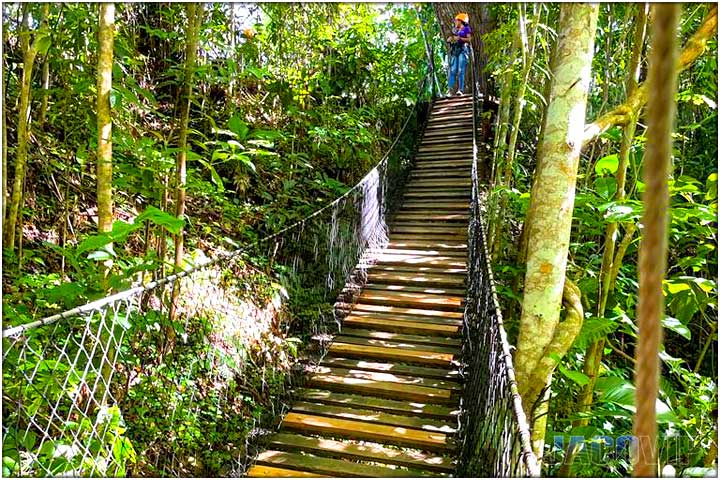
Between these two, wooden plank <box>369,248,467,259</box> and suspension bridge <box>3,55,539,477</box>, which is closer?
suspension bridge <box>3,55,539,477</box>

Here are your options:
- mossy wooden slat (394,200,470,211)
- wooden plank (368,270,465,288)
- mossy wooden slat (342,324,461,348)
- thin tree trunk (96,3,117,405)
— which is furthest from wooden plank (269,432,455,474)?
mossy wooden slat (394,200,470,211)

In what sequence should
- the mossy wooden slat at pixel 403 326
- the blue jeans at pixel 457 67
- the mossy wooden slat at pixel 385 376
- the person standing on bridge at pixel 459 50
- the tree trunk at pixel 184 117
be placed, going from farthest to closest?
the blue jeans at pixel 457 67
the person standing on bridge at pixel 459 50
the mossy wooden slat at pixel 403 326
the mossy wooden slat at pixel 385 376
the tree trunk at pixel 184 117

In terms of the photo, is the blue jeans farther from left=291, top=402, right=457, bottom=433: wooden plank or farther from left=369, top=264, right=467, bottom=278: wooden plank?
left=291, top=402, right=457, bottom=433: wooden plank

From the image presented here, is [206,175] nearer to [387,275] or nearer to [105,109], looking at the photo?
[387,275]

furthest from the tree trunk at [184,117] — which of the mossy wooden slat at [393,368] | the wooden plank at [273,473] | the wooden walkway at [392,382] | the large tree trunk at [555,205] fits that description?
the large tree trunk at [555,205]

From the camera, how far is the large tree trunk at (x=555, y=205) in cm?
157

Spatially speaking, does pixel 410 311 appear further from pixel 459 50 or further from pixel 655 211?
pixel 459 50

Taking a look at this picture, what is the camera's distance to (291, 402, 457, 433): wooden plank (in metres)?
2.32

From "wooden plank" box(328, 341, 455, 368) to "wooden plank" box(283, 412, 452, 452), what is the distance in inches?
11.8

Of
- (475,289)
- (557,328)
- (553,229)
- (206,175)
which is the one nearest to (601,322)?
(557,328)

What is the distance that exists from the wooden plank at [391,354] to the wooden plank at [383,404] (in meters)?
0.09

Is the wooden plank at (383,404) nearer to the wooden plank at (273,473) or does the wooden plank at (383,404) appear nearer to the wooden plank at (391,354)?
the wooden plank at (391,354)

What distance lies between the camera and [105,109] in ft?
Answer: 5.25

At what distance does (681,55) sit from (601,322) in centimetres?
97
